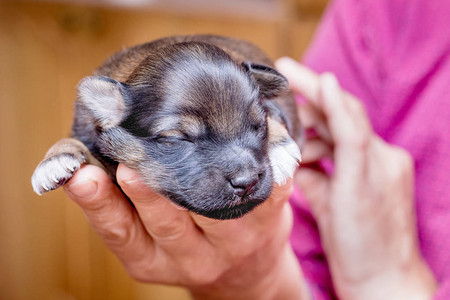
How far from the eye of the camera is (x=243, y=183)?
1.26 m

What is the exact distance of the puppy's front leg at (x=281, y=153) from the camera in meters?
1.48

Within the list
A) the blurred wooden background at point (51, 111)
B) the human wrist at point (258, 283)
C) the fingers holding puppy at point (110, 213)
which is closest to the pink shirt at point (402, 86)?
the human wrist at point (258, 283)

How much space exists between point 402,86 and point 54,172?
4.71 ft

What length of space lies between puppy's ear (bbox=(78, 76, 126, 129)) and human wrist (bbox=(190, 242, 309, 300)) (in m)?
0.65

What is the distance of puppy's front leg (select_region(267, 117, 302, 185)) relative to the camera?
4.86 ft

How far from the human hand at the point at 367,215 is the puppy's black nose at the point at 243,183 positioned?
0.68 m

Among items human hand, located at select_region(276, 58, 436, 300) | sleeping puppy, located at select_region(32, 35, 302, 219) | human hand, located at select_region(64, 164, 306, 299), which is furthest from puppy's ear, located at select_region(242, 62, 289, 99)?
human hand, located at select_region(276, 58, 436, 300)

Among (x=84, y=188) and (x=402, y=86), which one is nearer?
(x=84, y=188)

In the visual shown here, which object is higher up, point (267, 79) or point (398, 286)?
point (267, 79)

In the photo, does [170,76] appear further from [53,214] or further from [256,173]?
[53,214]

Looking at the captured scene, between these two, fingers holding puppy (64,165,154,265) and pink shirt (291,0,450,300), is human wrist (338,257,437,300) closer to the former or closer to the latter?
pink shirt (291,0,450,300)

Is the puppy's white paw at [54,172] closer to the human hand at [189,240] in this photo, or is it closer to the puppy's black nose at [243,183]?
the human hand at [189,240]

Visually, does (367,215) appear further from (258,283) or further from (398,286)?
(258,283)

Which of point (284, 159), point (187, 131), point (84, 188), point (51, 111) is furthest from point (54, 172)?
point (51, 111)
